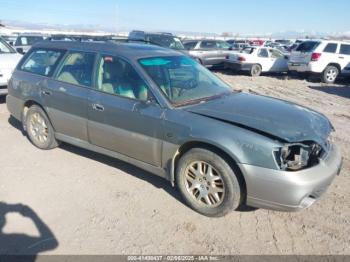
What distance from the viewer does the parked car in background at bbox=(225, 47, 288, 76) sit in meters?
16.3

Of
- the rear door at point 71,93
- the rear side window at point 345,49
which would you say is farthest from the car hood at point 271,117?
the rear side window at point 345,49

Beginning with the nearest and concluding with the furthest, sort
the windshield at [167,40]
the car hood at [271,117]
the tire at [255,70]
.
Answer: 1. the car hood at [271,117]
2. the windshield at [167,40]
3. the tire at [255,70]

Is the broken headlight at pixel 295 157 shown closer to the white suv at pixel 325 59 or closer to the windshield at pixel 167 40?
the white suv at pixel 325 59

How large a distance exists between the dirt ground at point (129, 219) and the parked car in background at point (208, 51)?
42.4 feet

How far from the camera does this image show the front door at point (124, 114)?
3941 mm

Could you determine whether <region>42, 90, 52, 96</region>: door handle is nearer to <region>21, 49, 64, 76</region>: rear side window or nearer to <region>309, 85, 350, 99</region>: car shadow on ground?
<region>21, 49, 64, 76</region>: rear side window

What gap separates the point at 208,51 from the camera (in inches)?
688

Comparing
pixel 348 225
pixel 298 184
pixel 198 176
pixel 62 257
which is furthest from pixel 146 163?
pixel 348 225

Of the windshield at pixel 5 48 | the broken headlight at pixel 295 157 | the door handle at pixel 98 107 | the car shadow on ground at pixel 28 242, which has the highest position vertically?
the windshield at pixel 5 48

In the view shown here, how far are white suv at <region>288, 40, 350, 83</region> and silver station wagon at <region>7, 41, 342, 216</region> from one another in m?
10.7

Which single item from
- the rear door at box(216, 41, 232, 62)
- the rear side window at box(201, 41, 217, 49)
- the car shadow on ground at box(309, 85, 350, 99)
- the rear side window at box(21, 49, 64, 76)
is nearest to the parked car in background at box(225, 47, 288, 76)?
the rear door at box(216, 41, 232, 62)

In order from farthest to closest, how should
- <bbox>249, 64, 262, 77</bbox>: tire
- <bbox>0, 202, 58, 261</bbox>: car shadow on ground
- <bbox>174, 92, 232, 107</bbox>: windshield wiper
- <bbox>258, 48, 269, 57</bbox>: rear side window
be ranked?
<bbox>258, 48, 269, 57</bbox>: rear side window
<bbox>249, 64, 262, 77</bbox>: tire
<bbox>174, 92, 232, 107</bbox>: windshield wiper
<bbox>0, 202, 58, 261</bbox>: car shadow on ground

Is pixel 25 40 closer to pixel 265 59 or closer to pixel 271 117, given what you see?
pixel 265 59

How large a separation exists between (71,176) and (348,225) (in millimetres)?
3280
